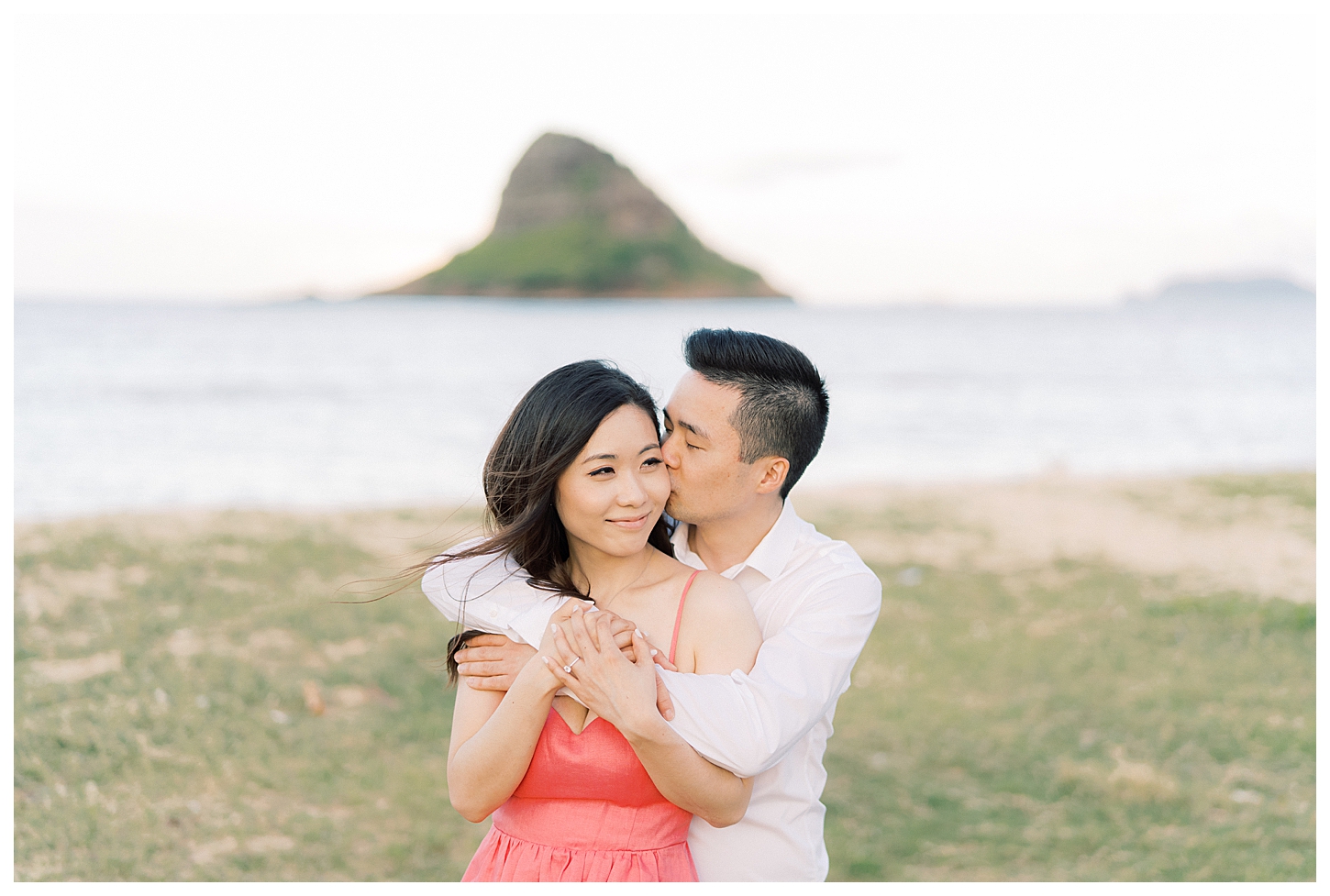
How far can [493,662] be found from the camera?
2.48 meters

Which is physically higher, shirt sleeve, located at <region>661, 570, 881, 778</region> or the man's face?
the man's face

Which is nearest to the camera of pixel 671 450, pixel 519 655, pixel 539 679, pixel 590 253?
pixel 539 679

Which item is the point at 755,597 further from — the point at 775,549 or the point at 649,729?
the point at 649,729

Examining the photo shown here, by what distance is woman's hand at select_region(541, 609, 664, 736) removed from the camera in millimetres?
2201

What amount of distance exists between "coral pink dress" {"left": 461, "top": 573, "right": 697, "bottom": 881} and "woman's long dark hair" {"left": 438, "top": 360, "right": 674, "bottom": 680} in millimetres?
375

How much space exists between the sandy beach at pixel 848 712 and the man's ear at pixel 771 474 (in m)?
1.89

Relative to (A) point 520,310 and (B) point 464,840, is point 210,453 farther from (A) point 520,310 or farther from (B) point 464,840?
(A) point 520,310

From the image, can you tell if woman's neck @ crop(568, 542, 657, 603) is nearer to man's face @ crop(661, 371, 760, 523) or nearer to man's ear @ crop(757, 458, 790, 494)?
man's face @ crop(661, 371, 760, 523)

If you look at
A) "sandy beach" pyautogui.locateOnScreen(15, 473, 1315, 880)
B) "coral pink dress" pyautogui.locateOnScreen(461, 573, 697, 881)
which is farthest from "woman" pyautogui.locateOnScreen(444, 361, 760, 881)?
"sandy beach" pyautogui.locateOnScreen(15, 473, 1315, 880)

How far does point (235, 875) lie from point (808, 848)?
3.71 metres

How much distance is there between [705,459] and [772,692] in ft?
2.36

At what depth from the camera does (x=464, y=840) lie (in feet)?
18.9

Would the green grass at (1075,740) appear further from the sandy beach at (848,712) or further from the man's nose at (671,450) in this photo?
the man's nose at (671,450)

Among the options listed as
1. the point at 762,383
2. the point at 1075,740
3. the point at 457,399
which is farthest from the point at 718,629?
the point at 457,399
